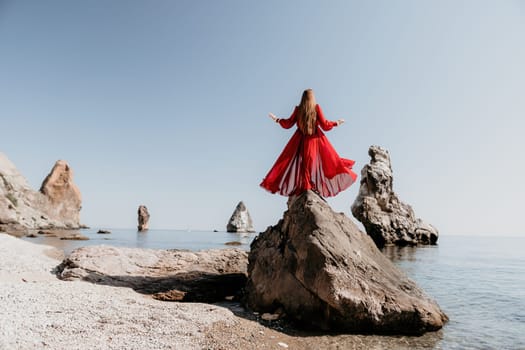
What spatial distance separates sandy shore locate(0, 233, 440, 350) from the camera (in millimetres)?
4180

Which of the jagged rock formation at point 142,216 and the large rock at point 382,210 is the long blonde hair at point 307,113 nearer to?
the large rock at point 382,210

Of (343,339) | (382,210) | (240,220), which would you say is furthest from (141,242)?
(240,220)

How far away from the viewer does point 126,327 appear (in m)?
4.71

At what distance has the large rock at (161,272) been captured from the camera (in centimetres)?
803

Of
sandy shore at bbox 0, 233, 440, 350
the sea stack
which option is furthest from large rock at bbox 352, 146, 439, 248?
the sea stack

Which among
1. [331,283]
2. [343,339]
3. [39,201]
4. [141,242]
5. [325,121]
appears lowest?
[141,242]

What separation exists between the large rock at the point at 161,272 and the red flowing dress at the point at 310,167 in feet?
10.6

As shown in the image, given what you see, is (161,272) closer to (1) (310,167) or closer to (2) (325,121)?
(1) (310,167)

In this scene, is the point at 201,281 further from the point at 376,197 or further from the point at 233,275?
the point at 376,197

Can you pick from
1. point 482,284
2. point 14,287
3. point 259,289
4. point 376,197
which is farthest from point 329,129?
point 376,197

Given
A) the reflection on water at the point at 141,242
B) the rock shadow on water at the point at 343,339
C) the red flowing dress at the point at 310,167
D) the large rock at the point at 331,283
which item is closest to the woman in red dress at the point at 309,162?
the red flowing dress at the point at 310,167

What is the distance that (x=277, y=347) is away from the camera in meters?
4.87

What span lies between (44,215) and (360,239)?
3006 inches

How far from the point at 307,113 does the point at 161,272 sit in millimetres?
6391
